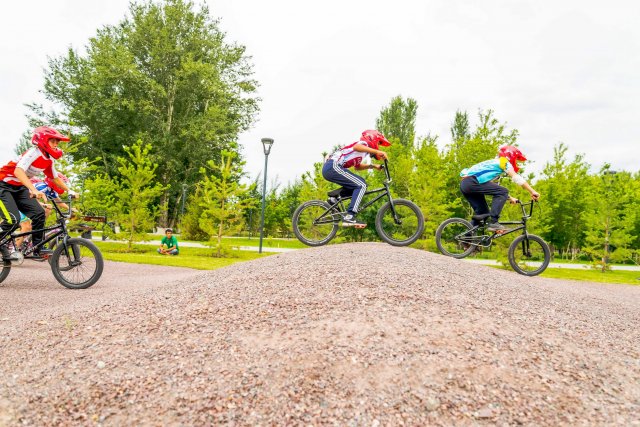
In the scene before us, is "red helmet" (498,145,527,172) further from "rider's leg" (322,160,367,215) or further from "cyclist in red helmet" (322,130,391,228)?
"rider's leg" (322,160,367,215)

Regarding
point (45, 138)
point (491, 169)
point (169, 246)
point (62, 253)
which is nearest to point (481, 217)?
point (491, 169)

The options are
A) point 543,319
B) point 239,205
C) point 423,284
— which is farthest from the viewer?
point 239,205

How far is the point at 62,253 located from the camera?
7602mm

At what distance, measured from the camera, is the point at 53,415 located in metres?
2.96

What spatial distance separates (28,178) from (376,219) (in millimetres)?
5989

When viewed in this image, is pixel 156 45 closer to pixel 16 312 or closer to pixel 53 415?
pixel 16 312

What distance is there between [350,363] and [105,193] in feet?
70.0

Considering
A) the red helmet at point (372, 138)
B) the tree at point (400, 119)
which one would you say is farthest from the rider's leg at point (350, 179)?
the tree at point (400, 119)

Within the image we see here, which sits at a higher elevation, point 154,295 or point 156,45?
point 156,45

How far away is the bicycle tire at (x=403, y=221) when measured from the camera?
23.5 feet

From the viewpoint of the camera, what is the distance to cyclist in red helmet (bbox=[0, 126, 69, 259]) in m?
7.06

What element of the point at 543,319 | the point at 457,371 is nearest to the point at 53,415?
the point at 457,371

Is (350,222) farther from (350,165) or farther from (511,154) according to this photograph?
(511,154)

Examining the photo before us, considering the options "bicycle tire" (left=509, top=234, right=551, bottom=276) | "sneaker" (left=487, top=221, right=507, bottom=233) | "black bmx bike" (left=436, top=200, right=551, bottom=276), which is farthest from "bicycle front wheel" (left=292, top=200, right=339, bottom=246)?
"bicycle tire" (left=509, top=234, right=551, bottom=276)
